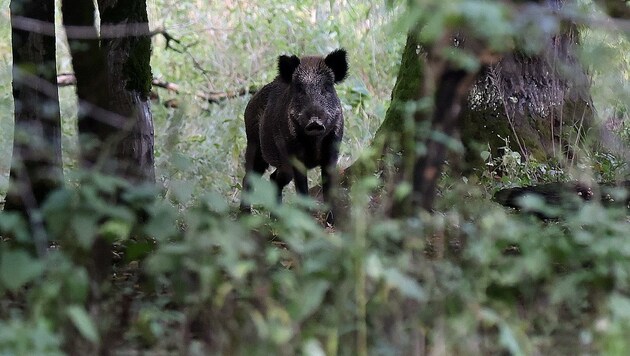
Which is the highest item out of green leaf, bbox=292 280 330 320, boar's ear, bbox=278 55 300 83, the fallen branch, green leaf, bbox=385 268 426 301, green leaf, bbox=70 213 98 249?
Result: green leaf, bbox=70 213 98 249

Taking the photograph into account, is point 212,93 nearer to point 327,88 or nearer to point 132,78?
point 327,88

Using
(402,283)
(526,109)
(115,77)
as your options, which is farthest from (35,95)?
(526,109)

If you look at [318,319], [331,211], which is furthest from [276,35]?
[318,319]

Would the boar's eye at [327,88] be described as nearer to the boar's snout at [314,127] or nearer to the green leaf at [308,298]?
the boar's snout at [314,127]

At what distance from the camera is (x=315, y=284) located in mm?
3176

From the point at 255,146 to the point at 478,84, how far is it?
232cm

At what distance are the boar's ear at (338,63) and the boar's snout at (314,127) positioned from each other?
611mm

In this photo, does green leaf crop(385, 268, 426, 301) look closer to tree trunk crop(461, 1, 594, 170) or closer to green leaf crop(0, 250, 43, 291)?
green leaf crop(0, 250, 43, 291)

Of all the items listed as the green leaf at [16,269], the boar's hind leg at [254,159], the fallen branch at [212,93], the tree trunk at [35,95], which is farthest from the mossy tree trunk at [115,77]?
the fallen branch at [212,93]

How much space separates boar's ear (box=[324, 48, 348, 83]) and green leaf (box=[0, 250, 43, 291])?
18.4 feet

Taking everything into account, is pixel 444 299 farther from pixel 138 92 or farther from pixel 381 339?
pixel 138 92

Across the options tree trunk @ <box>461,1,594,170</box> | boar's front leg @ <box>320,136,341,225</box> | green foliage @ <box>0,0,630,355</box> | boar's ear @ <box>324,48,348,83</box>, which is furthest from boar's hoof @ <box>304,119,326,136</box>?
green foliage @ <box>0,0,630,355</box>

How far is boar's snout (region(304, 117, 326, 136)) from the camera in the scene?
27.3 ft

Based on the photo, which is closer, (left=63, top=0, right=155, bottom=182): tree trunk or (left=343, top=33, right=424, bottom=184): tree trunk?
(left=63, top=0, right=155, bottom=182): tree trunk
